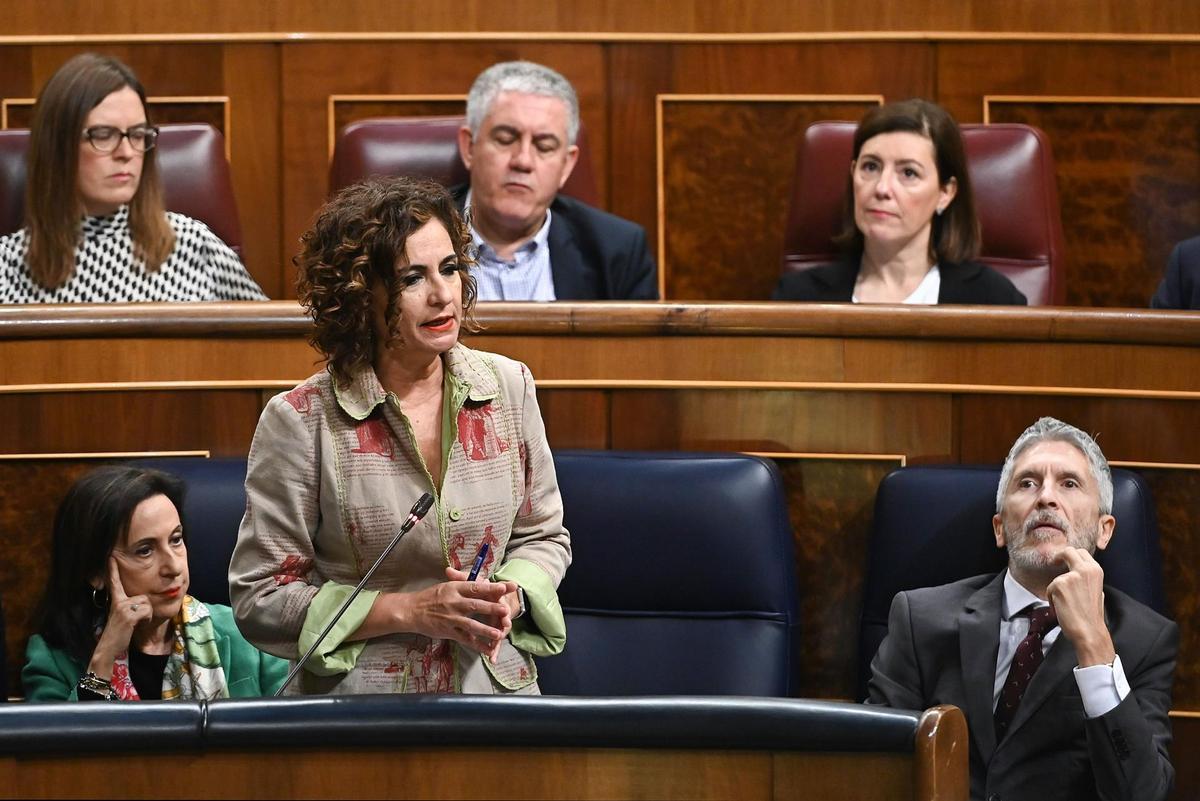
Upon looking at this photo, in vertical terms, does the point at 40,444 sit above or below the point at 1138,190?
below

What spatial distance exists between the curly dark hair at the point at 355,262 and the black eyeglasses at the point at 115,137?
58 cm

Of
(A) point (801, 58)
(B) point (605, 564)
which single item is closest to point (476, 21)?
(A) point (801, 58)

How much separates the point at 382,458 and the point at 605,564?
0.87ft

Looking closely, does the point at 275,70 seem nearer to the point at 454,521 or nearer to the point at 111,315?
the point at 111,315

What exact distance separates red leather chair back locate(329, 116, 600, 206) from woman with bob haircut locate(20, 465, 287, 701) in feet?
1.81

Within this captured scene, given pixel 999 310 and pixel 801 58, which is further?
pixel 801 58

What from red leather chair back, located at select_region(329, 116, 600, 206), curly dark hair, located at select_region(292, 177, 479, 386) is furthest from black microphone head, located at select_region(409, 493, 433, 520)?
red leather chair back, located at select_region(329, 116, 600, 206)

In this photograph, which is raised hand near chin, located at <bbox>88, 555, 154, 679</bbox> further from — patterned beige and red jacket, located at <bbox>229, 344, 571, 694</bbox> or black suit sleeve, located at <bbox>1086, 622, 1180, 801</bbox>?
black suit sleeve, located at <bbox>1086, 622, 1180, 801</bbox>

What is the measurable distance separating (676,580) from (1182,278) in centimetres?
65

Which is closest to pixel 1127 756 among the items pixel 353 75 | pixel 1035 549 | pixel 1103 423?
pixel 1035 549

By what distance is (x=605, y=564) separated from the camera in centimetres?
119

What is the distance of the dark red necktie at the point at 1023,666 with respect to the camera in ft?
3.68

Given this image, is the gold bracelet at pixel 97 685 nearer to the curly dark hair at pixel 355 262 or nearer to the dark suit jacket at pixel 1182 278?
the curly dark hair at pixel 355 262

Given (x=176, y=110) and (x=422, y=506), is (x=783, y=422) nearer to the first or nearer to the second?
(x=422, y=506)
